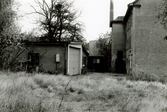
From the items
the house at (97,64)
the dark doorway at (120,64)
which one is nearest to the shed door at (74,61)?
the dark doorway at (120,64)

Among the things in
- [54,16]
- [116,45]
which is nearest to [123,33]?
[116,45]

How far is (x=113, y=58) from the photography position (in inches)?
1325

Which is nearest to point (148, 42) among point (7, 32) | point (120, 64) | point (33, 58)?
point (120, 64)

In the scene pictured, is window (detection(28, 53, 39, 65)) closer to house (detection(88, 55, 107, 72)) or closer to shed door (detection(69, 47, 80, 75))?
shed door (detection(69, 47, 80, 75))

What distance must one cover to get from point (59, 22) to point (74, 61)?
51.3 ft

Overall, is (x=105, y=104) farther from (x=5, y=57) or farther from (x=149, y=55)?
(x=149, y=55)

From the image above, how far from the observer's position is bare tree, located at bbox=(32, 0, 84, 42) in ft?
130

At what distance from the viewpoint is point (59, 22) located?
39938 mm

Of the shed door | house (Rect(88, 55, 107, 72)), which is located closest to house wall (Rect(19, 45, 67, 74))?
the shed door

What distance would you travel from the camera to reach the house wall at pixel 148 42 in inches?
894

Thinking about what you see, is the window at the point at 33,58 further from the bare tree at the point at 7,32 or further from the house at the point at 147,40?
the house at the point at 147,40

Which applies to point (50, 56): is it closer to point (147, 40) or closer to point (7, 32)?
point (7, 32)

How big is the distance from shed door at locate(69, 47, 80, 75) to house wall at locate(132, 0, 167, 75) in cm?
642

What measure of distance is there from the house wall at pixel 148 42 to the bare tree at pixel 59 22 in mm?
18726
